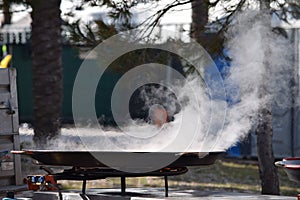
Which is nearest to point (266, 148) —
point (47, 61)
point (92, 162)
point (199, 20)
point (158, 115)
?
point (199, 20)

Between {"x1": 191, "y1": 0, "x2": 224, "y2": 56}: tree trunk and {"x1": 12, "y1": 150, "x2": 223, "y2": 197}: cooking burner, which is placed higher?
{"x1": 191, "y1": 0, "x2": 224, "y2": 56}: tree trunk

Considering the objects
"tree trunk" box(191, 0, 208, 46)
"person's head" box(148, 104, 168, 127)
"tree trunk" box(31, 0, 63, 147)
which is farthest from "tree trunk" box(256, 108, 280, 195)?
"tree trunk" box(31, 0, 63, 147)

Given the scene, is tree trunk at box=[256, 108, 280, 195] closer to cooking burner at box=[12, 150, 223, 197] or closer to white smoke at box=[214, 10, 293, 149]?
white smoke at box=[214, 10, 293, 149]

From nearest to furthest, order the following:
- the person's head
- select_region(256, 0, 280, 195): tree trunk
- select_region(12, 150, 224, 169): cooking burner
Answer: select_region(12, 150, 224, 169): cooking burner → the person's head → select_region(256, 0, 280, 195): tree trunk

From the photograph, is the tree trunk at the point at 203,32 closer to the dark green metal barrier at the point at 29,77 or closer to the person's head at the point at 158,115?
the person's head at the point at 158,115

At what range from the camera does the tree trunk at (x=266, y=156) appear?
830 cm

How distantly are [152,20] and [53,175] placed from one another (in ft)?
8.93

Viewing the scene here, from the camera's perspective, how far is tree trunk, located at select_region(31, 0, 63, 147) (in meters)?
11.3

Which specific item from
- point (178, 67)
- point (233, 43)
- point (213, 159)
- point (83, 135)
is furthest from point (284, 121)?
point (213, 159)

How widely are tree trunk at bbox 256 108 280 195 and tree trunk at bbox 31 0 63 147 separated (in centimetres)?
382

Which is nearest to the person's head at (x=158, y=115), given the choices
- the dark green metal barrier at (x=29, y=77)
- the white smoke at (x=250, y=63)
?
the white smoke at (x=250, y=63)

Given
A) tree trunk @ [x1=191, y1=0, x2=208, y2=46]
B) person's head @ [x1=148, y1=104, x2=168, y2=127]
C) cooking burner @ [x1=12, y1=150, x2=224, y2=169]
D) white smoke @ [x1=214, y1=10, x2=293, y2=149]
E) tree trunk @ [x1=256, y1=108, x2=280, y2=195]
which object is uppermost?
tree trunk @ [x1=191, y1=0, x2=208, y2=46]

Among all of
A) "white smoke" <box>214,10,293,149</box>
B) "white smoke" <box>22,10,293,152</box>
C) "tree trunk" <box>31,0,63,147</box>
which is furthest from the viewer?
"tree trunk" <box>31,0,63,147</box>

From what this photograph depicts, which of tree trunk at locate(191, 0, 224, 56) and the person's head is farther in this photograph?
tree trunk at locate(191, 0, 224, 56)
